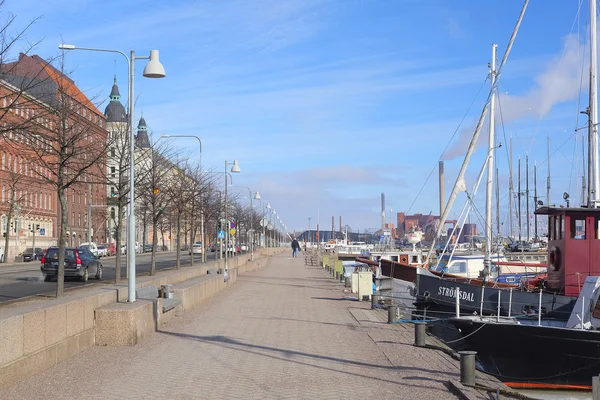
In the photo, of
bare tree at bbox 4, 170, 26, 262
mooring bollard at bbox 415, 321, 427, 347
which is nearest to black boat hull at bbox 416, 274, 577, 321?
mooring bollard at bbox 415, 321, 427, 347

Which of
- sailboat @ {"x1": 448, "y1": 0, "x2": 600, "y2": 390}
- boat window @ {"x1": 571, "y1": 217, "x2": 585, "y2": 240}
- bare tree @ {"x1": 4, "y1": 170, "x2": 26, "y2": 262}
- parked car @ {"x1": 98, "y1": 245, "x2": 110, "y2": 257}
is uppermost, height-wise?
bare tree @ {"x1": 4, "y1": 170, "x2": 26, "y2": 262}

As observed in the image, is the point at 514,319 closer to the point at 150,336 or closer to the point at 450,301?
the point at 450,301

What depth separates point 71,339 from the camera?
12.5 m

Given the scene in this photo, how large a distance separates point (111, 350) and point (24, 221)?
2748 inches

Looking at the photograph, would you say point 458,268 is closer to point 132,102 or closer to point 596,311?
point 596,311

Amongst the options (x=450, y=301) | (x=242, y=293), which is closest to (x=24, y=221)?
(x=242, y=293)

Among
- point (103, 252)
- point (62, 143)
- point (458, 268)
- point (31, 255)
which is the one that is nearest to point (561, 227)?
point (62, 143)

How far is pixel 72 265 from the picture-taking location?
32656mm

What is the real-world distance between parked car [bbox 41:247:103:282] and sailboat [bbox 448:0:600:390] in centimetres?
1922

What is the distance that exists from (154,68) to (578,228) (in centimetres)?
1244

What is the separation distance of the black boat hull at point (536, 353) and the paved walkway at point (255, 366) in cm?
194

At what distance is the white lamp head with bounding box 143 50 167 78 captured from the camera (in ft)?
58.0

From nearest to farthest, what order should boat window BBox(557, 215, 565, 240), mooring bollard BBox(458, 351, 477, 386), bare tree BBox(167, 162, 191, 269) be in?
mooring bollard BBox(458, 351, 477, 386), boat window BBox(557, 215, 565, 240), bare tree BBox(167, 162, 191, 269)

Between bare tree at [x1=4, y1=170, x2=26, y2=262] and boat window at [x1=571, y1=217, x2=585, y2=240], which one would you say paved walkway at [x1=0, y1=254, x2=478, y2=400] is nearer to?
boat window at [x1=571, y1=217, x2=585, y2=240]
